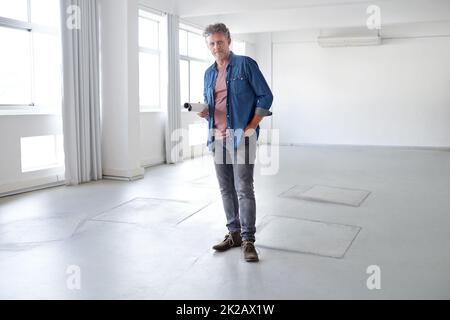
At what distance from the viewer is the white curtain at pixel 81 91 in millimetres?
5621

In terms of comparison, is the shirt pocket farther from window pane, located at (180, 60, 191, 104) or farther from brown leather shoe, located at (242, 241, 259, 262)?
window pane, located at (180, 60, 191, 104)

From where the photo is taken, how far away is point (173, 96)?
791cm

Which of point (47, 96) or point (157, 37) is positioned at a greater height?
point (157, 37)

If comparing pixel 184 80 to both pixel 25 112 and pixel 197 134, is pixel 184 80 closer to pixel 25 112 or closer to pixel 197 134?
pixel 197 134

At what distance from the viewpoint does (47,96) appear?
5797 millimetres

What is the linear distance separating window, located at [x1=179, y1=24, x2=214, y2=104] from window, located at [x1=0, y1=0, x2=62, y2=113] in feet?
10.7

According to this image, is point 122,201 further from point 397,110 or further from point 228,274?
point 397,110

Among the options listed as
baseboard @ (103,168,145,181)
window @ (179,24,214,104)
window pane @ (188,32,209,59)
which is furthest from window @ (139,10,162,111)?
baseboard @ (103,168,145,181)

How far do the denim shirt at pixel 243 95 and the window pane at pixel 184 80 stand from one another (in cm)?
598

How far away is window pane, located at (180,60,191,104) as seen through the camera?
28.9 ft
